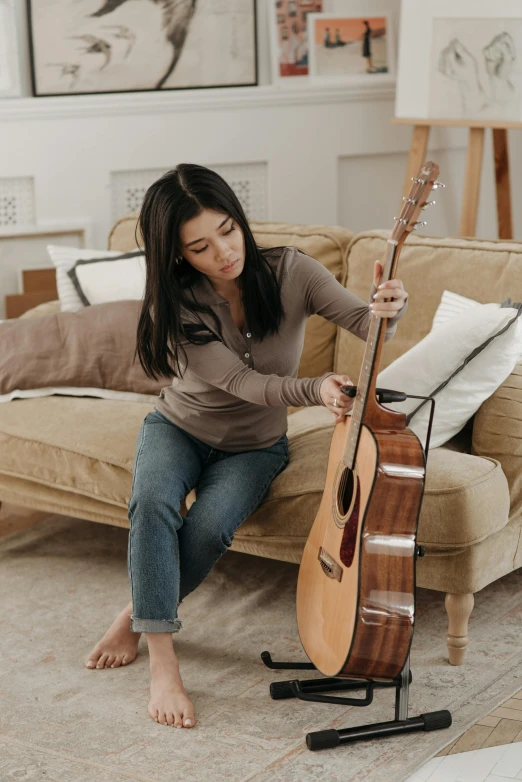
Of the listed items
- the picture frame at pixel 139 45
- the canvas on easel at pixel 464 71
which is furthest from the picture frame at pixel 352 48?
the canvas on easel at pixel 464 71

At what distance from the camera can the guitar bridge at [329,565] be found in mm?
1810

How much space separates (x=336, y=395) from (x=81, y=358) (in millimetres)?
1084

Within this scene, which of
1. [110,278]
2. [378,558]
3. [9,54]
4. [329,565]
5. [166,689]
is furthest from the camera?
[9,54]

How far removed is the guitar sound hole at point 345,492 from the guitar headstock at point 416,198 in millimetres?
433

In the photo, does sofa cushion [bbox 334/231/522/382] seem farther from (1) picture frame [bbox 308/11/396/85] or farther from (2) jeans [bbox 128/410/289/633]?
(1) picture frame [bbox 308/11/396/85]

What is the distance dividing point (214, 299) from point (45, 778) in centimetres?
95

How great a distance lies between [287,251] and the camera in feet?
6.97

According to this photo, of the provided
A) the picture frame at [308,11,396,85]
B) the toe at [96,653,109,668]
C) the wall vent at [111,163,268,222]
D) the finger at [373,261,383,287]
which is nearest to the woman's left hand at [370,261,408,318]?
the finger at [373,261,383,287]

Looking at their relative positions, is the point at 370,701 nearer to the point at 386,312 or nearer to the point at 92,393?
the point at 386,312

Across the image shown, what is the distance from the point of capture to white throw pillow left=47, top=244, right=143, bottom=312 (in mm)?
2922

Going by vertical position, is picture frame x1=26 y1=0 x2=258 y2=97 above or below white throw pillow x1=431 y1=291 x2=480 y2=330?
above

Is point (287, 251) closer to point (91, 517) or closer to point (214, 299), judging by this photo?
point (214, 299)

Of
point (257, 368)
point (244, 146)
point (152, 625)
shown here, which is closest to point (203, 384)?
point (257, 368)

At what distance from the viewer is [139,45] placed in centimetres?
371
